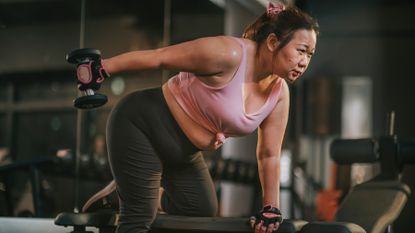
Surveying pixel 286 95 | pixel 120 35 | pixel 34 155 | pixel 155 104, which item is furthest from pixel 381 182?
pixel 34 155

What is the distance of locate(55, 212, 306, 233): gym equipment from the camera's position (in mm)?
2117

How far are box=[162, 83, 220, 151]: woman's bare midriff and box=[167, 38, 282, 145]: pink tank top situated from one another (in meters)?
0.01

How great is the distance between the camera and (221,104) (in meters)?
2.04

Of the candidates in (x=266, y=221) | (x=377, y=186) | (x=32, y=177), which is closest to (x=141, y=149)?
(x=266, y=221)

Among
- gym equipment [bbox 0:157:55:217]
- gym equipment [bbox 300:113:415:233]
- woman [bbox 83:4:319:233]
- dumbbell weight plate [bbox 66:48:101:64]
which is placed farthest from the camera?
gym equipment [bbox 0:157:55:217]

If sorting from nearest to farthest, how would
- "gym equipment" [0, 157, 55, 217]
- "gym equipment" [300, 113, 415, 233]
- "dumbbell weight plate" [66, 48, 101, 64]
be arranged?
"dumbbell weight plate" [66, 48, 101, 64] → "gym equipment" [300, 113, 415, 233] → "gym equipment" [0, 157, 55, 217]

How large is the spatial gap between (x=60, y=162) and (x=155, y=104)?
4.79 ft

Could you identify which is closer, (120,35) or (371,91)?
(120,35)

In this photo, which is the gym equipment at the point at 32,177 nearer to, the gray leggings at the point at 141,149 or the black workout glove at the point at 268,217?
the gray leggings at the point at 141,149

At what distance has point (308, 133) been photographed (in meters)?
7.23

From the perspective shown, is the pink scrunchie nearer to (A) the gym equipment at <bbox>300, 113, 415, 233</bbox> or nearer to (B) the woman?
(B) the woman

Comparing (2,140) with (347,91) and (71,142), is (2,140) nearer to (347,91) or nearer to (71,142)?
(71,142)

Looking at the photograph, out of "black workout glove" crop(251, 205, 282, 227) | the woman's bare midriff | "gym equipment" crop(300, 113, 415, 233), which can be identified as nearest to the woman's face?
the woman's bare midriff

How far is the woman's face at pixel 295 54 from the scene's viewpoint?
203 centimetres
